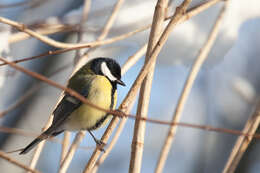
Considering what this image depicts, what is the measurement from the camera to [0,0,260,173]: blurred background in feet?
5.34

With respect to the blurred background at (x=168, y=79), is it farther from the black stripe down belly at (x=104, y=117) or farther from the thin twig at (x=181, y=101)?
the thin twig at (x=181, y=101)

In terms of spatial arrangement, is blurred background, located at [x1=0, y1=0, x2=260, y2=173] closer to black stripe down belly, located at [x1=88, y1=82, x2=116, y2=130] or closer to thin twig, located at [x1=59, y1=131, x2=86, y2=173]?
black stripe down belly, located at [x1=88, y1=82, x2=116, y2=130]

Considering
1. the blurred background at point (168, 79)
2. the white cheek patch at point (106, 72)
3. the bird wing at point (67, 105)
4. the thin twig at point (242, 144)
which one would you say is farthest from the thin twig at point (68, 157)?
the blurred background at point (168, 79)

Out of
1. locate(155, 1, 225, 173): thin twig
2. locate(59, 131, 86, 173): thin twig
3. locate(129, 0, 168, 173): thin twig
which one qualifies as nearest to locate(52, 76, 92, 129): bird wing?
locate(59, 131, 86, 173): thin twig

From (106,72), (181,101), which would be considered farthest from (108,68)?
(181,101)

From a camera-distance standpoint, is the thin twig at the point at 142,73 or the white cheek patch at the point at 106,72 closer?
the thin twig at the point at 142,73

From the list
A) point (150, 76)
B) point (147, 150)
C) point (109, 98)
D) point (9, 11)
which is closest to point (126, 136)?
point (147, 150)

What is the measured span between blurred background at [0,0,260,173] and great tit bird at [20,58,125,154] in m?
0.34

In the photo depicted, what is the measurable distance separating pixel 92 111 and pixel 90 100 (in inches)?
1.7

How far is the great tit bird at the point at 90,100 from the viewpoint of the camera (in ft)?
3.56

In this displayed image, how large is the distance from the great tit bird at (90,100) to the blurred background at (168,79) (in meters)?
0.34

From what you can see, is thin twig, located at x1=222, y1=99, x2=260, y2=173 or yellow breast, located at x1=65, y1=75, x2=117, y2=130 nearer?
thin twig, located at x1=222, y1=99, x2=260, y2=173

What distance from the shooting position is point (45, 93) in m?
1.83

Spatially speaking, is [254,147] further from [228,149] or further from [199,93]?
[199,93]
